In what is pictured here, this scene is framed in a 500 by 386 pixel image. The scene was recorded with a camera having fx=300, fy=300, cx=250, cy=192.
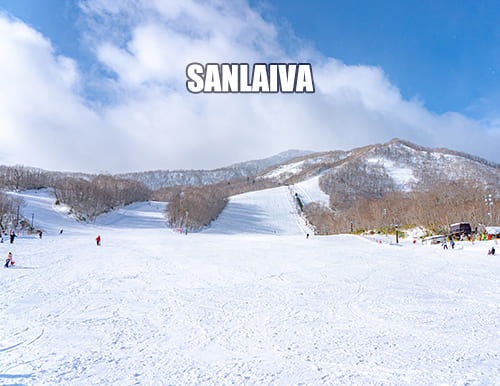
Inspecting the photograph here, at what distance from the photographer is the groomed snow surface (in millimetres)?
5617

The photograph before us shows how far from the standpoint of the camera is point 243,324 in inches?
321

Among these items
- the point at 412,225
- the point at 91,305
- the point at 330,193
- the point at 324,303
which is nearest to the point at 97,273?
the point at 91,305

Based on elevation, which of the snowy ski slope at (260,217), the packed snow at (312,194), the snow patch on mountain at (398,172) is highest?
the snow patch on mountain at (398,172)

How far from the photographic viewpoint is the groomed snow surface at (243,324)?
5.62 metres

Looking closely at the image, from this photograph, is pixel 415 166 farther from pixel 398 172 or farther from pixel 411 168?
pixel 398 172

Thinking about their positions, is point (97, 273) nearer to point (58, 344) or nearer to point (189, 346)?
point (58, 344)

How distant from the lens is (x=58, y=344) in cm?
660

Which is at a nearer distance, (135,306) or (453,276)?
(135,306)

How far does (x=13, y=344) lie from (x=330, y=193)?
12047 cm

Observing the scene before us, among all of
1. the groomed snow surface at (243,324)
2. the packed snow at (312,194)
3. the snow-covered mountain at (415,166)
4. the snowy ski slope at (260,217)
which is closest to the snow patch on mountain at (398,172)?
the snow-covered mountain at (415,166)

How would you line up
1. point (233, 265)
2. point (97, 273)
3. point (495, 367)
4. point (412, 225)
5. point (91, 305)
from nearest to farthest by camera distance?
1. point (495, 367)
2. point (91, 305)
3. point (97, 273)
4. point (233, 265)
5. point (412, 225)

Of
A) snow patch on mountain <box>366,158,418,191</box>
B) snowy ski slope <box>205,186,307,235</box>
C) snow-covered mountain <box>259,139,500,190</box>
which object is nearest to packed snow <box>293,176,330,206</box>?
snowy ski slope <box>205,186,307,235</box>

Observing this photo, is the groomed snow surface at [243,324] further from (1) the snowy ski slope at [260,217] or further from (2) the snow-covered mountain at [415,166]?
(2) the snow-covered mountain at [415,166]

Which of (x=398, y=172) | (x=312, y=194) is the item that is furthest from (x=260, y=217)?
(x=398, y=172)
